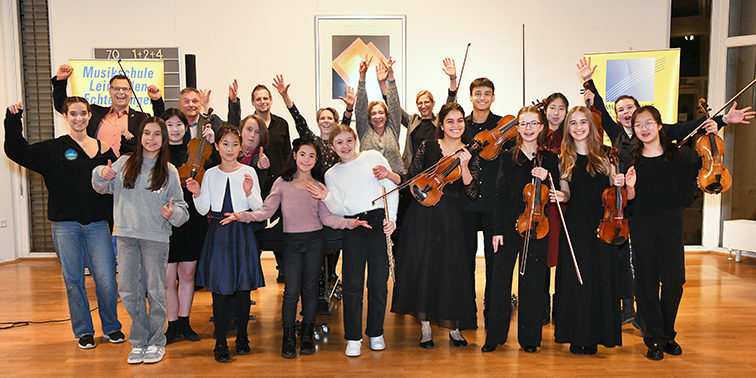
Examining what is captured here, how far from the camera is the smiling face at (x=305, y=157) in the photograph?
10.0ft

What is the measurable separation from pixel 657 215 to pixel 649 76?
9.89 feet

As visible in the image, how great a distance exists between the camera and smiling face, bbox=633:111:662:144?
2.94 meters

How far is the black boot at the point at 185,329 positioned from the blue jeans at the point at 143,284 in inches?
11.7

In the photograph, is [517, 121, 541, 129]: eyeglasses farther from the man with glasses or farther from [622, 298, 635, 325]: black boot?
the man with glasses

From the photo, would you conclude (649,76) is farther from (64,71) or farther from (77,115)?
(64,71)

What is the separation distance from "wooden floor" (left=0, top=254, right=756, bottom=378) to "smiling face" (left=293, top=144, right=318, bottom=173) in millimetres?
1149

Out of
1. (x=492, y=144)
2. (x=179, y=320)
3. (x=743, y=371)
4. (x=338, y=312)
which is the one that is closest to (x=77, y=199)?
(x=179, y=320)

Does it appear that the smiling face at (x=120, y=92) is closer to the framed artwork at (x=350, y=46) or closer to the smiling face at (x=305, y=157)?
the smiling face at (x=305, y=157)

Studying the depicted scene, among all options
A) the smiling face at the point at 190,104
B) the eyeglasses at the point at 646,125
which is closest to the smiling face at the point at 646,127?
the eyeglasses at the point at 646,125

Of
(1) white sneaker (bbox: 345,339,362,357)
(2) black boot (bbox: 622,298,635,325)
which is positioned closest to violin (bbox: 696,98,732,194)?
(2) black boot (bbox: 622,298,635,325)

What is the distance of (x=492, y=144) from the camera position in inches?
121

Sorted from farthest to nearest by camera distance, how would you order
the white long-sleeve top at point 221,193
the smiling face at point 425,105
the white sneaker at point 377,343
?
the smiling face at point 425,105, the white sneaker at point 377,343, the white long-sleeve top at point 221,193

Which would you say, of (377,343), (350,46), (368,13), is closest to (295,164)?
(377,343)

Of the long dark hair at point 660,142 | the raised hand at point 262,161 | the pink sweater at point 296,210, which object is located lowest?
the pink sweater at point 296,210
